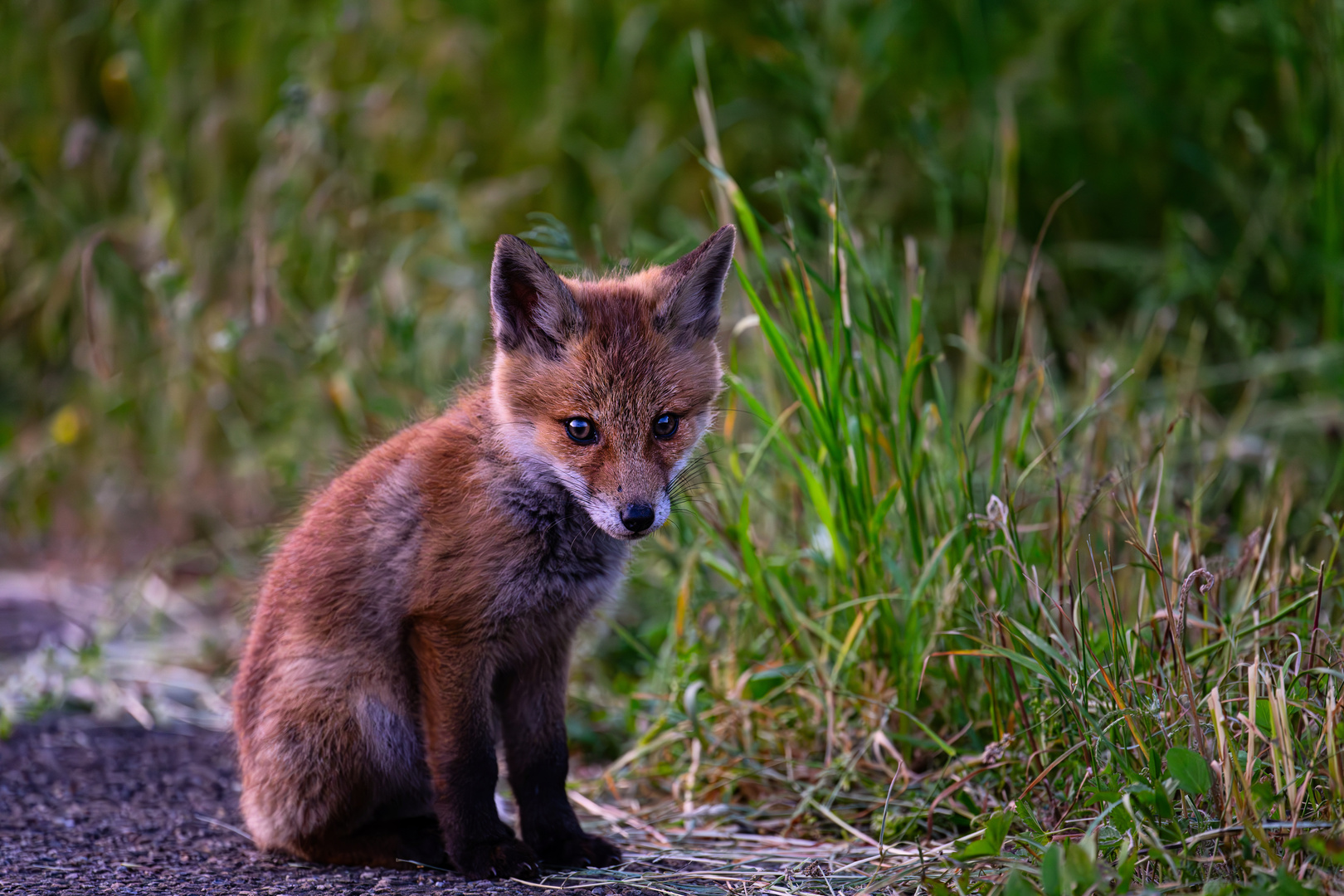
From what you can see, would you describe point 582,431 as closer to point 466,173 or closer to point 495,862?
point 495,862

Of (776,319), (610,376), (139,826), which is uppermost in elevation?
(610,376)

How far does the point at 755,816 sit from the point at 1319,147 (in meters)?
4.07

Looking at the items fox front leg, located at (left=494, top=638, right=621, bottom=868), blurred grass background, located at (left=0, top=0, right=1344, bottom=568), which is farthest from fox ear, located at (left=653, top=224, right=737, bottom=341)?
blurred grass background, located at (left=0, top=0, right=1344, bottom=568)

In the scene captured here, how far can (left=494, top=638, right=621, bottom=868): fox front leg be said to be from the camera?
3217 millimetres

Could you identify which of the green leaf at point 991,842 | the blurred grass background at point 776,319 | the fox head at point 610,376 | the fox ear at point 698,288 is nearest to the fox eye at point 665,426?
the fox head at point 610,376

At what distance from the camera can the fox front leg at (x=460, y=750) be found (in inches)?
120

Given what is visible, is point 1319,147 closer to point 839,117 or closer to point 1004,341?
point 1004,341

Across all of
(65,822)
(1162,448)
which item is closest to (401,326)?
(65,822)

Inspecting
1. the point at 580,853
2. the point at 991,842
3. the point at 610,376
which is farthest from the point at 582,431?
the point at 991,842

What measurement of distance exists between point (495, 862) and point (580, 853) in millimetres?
246

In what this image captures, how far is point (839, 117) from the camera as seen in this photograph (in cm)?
605

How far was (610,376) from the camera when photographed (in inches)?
124

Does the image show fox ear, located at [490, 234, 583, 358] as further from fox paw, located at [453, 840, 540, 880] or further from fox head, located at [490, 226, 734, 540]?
fox paw, located at [453, 840, 540, 880]

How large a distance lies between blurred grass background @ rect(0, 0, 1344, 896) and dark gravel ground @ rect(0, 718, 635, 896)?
0.39 m
